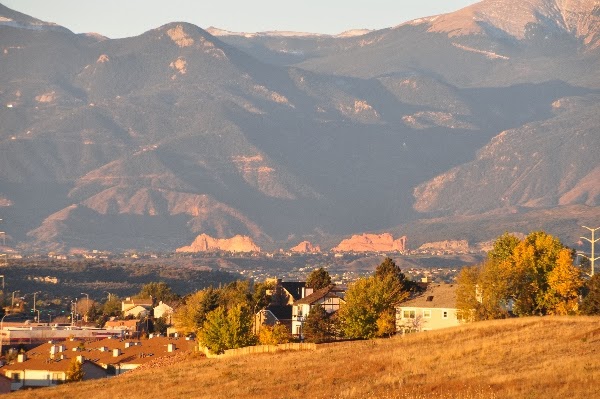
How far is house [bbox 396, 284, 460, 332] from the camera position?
120 meters

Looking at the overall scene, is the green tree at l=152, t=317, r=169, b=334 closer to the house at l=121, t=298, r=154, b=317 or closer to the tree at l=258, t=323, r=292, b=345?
the house at l=121, t=298, r=154, b=317

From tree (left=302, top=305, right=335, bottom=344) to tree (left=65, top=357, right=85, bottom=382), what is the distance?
14.5 metres

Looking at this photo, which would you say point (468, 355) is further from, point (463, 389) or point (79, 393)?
point (79, 393)

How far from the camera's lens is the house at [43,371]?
371 feet

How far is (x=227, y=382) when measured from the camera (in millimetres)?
84062

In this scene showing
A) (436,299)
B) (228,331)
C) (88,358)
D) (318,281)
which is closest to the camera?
(228,331)

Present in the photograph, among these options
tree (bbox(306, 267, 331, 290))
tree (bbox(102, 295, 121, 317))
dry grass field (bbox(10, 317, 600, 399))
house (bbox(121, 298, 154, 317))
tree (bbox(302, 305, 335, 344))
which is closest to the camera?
dry grass field (bbox(10, 317, 600, 399))

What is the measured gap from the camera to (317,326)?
118312 mm

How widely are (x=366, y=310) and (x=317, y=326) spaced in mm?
4664

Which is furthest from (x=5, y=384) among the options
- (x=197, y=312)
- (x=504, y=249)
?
(x=504, y=249)

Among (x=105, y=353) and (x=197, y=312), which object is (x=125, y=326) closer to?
(x=197, y=312)

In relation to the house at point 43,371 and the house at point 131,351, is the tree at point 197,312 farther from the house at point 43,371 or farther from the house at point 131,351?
the house at point 43,371

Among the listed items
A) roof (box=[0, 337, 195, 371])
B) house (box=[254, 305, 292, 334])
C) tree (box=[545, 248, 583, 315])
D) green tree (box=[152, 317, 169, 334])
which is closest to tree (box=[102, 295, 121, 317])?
green tree (box=[152, 317, 169, 334])

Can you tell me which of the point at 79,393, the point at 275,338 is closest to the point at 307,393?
the point at 79,393
